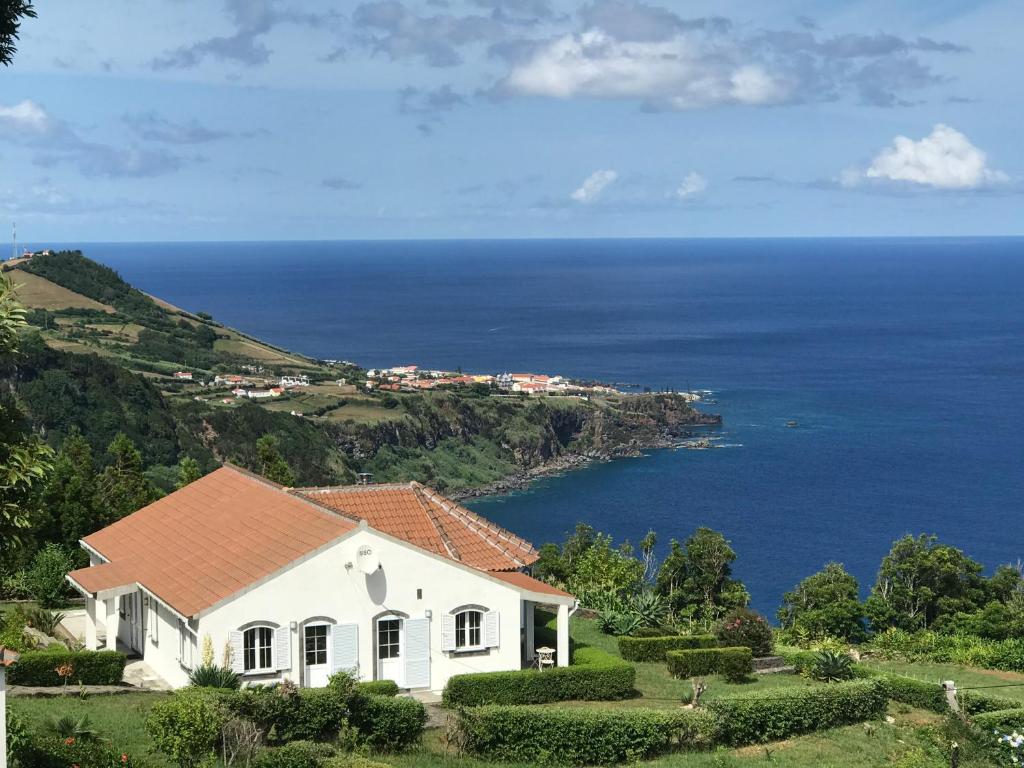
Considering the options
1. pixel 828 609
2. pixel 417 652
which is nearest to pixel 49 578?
pixel 417 652

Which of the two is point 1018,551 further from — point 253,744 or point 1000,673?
point 253,744

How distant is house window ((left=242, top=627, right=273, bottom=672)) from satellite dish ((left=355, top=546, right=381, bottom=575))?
191 cm

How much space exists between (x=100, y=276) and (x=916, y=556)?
5019 inches

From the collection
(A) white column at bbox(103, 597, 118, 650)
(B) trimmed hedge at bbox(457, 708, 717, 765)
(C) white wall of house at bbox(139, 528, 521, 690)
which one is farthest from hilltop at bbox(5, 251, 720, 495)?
(B) trimmed hedge at bbox(457, 708, 717, 765)

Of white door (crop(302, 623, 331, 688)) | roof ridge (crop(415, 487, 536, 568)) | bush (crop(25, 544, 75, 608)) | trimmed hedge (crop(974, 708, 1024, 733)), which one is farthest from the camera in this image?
bush (crop(25, 544, 75, 608))

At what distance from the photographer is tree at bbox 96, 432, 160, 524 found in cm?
3738

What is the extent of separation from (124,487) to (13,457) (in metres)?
25.7

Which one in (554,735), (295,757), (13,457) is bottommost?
(554,735)

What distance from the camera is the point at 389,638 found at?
79.0 feet

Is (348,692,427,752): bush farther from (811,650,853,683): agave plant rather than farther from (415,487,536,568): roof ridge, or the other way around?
(811,650,853,683): agave plant

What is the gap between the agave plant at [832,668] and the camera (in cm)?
2609

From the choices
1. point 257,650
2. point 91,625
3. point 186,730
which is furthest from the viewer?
point 91,625

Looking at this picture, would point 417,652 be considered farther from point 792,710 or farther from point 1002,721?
point 1002,721

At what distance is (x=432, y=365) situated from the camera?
566 feet
